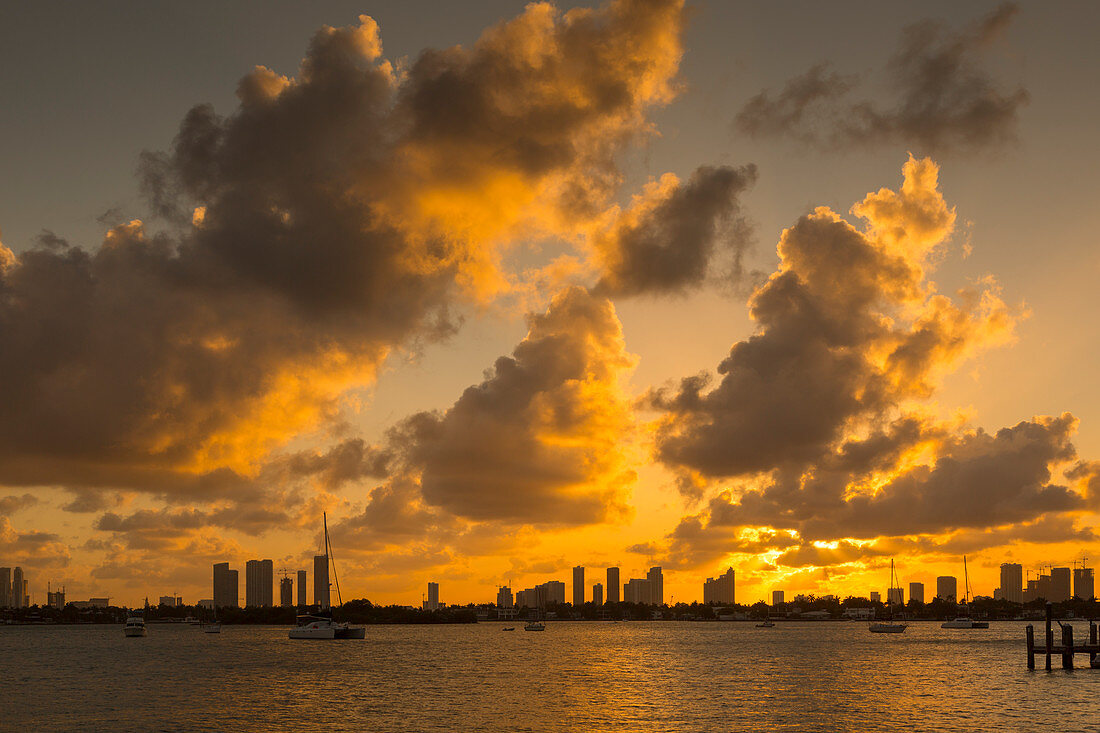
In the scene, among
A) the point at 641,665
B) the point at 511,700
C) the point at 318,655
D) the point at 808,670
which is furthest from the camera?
the point at 318,655

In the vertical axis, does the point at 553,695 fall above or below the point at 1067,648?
below

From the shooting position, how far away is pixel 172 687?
4759 inches

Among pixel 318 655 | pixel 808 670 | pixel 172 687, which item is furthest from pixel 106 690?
pixel 808 670

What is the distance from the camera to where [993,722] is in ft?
273

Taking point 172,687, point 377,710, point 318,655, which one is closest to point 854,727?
point 377,710

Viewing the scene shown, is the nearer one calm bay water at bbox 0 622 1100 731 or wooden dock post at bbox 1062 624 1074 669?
calm bay water at bbox 0 622 1100 731

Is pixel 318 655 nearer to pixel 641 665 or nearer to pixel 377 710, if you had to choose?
pixel 641 665

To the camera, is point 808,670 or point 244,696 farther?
point 808,670

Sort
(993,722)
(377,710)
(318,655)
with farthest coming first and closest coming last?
(318,655), (377,710), (993,722)

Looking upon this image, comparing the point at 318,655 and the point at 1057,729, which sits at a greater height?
the point at 1057,729

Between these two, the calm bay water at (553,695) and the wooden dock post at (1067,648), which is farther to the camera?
the wooden dock post at (1067,648)

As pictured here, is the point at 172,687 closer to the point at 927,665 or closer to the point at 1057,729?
the point at 1057,729

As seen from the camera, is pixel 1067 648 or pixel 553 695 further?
pixel 1067 648

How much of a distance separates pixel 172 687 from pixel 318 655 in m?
68.6
